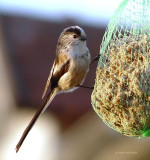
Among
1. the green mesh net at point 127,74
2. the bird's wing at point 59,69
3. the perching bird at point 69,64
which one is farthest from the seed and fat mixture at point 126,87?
the bird's wing at point 59,69

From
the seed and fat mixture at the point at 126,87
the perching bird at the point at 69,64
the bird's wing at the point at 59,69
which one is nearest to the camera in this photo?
the seed and fat mixture at the point at 126,87

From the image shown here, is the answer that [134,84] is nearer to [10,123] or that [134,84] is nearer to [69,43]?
[69,43]


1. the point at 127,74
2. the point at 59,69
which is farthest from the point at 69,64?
the point at 127,74

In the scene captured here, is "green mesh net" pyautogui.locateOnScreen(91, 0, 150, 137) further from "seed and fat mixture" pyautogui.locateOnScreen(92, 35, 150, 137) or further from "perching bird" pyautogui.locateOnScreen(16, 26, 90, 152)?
"perching bird" pyautogui.locateOnScreen(16, 26, 90, 152)

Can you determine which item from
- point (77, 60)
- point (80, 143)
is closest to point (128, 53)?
point (77, 60)

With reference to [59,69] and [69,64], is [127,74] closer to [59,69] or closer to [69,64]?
[69,64]

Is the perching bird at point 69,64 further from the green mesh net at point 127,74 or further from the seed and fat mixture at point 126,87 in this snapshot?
the seed and fat mixture at point 126,87

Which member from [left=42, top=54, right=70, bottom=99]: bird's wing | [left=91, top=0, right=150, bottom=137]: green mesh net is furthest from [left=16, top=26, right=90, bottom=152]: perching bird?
[left=91, top=0, right=150, bottom=137]: green mesh net

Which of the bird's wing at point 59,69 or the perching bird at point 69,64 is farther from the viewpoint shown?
the bird's wing at point 59,69
